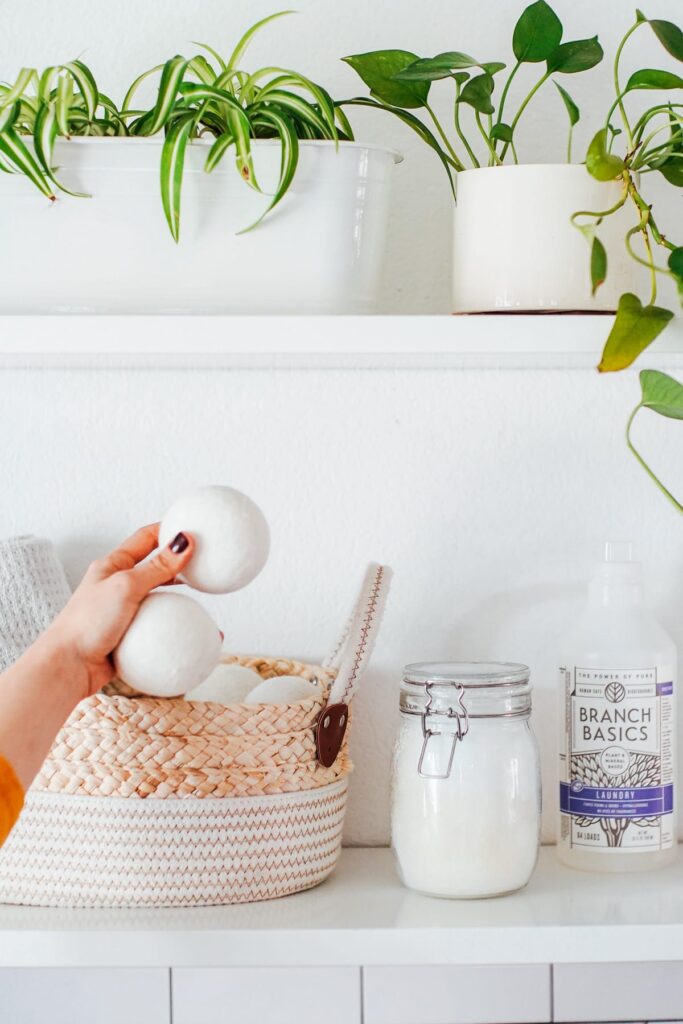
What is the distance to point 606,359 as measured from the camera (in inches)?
26.4

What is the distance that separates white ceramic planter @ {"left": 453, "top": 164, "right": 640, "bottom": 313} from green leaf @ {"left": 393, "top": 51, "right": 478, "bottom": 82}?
0.22ft

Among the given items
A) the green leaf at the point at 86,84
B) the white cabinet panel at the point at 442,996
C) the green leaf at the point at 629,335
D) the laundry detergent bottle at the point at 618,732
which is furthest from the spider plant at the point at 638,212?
the white cabinet panel at the point at 442,996

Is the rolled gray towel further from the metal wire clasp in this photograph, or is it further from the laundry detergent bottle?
the laundry detergent bottle

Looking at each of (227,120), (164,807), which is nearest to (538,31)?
(227,120)

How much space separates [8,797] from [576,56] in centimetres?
60

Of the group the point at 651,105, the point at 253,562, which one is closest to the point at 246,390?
the point at 253,562

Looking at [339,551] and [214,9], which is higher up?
[214,9]

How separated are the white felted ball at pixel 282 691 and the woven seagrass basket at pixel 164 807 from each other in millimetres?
21

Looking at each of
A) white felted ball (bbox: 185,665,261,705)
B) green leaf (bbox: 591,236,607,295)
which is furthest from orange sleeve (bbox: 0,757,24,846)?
green leaf (bbox: 591,236,607,295)

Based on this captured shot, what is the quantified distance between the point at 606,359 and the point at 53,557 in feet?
1.37

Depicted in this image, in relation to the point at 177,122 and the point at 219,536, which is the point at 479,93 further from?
the point at 219,536

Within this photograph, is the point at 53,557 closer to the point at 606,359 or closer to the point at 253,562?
the point at 253,562

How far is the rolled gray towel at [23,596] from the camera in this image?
778 millimetres

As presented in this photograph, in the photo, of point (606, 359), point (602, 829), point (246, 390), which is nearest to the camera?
point (606, 359)
